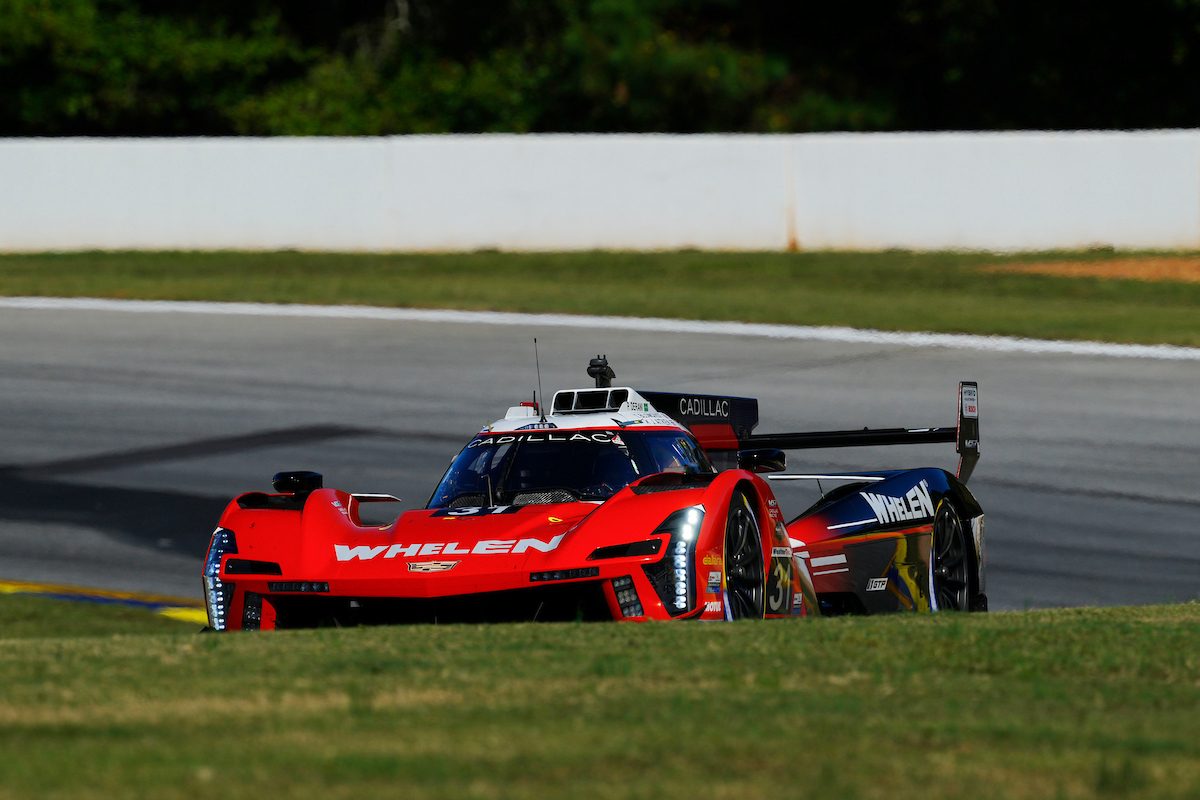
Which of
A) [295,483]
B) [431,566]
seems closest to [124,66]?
[295,483]

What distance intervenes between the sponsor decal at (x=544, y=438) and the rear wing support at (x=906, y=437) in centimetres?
208

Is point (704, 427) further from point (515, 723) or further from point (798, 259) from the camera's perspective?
point (798, 259)

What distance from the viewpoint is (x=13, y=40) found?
44688mm

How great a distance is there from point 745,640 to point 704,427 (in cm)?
427

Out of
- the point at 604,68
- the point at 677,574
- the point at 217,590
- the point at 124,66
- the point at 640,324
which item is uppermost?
the point at 124,66

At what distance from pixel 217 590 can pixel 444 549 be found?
3.67ft

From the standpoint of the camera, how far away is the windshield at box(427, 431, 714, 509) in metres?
9.91

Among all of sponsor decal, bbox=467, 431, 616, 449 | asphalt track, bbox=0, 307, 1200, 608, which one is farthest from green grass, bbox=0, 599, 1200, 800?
asphalt track, bbox=0, 307, 1200, 608

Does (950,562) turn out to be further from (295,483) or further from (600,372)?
(295,483)

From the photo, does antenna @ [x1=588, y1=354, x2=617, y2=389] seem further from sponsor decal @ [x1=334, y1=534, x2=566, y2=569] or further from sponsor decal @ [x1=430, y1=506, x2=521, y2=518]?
sponsor decal @ [x1=334, y1=534, x2=566, y2=569]

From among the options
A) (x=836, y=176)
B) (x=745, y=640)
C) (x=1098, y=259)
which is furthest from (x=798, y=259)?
(x=745, y=640)

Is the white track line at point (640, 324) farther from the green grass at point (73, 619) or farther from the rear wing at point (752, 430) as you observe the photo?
the green grass at point (73, 619)

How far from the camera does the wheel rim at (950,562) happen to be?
11.4m

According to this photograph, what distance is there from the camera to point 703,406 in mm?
11852
